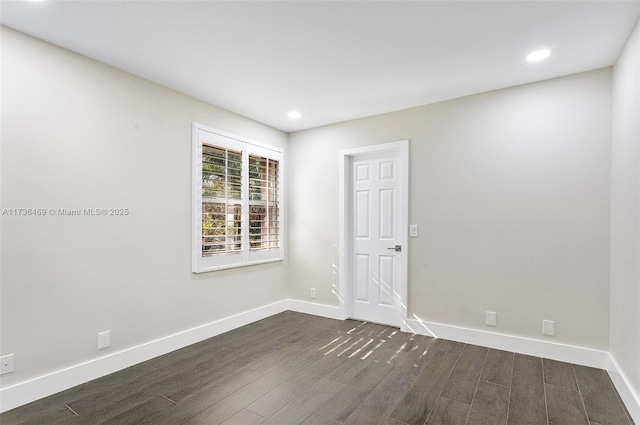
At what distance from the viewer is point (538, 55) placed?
2607mm

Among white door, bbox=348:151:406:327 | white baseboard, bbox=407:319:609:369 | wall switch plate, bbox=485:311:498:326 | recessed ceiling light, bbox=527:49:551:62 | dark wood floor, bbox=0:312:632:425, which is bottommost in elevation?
dark wood floor, bbox=0:312:632:425

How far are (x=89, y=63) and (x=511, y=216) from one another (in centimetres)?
401

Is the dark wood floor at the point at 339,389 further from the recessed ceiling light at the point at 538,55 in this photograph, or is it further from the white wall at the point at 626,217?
the recessed ceiling light at the point at 538,55

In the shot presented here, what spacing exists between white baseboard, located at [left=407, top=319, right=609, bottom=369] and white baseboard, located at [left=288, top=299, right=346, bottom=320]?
98 cm

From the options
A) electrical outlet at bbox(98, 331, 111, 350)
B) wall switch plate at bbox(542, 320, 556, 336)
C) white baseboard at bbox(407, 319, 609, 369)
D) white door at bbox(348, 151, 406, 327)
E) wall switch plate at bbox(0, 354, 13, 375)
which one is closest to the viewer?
wall switch plate at bbox(0, 354, 13, 375)

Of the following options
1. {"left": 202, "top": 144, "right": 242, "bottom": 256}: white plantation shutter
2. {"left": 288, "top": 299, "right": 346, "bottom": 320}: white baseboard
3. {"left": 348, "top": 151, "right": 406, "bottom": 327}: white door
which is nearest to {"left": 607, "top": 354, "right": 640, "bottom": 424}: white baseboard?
{"left": 348, "top": 151, "right": 406, "bottom": 327}: white door

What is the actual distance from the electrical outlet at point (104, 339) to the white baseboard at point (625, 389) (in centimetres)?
378

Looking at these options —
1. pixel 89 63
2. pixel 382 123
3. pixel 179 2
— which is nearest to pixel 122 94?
pixel 89 63

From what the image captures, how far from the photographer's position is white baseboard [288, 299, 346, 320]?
4336 mm

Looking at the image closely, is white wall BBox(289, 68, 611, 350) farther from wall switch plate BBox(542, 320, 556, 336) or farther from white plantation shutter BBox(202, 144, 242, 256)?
white plantation shutter BBox(202, 144, 242, 256)

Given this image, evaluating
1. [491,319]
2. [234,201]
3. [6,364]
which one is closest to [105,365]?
[6,364]

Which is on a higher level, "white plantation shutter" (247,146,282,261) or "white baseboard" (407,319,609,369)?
"white plantation shutter" (247,146,282,261)

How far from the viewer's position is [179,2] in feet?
6.53

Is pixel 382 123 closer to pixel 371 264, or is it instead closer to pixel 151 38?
pixel 371 264
